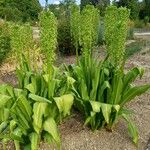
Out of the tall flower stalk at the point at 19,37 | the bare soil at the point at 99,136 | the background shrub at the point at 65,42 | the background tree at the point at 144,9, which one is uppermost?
the tall flower stalk at the point at 19,37

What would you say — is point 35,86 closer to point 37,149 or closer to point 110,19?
point 37,149

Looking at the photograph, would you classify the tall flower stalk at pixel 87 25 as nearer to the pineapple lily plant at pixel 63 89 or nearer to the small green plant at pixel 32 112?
the pineapple lily plant at pixel 63 89

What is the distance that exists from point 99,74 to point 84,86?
0.36 metres

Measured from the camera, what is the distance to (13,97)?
17.6ft

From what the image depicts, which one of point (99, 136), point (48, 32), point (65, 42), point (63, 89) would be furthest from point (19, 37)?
point (65, 42)

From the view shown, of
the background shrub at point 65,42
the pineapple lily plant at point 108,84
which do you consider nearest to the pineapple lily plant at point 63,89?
the pineapple lily plant at point 108,84

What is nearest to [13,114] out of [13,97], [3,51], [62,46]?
[13,97]

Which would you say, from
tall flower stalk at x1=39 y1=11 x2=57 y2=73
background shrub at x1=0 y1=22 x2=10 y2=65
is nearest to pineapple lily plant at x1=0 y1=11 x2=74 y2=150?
tall flower stalk at x1=39 y1=11 x2=57 y2=73

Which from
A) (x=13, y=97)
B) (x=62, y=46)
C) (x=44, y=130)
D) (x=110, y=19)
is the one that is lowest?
(x=62, y=46)

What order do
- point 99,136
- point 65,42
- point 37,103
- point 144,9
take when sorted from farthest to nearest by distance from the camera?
point 144,9 → point 65,42 → point 99,136 → point 37,103

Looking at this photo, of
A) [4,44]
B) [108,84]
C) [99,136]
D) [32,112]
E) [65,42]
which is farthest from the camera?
[65,42]

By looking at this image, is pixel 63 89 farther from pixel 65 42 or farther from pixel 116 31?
pixel 65 42

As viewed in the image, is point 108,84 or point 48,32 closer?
point 48,32

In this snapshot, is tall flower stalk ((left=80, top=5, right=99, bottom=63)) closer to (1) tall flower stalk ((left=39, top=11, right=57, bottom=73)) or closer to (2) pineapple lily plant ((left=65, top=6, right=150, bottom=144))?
(2) pineapple lily plant ((left=65, top=6, right=150, bottom=144))
